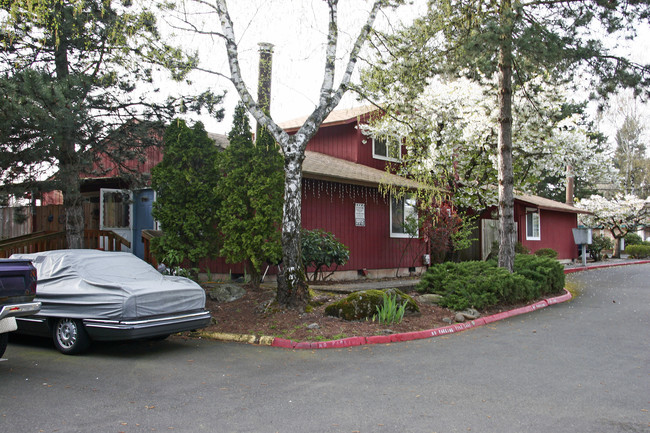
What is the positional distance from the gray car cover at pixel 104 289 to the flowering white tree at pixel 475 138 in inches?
472

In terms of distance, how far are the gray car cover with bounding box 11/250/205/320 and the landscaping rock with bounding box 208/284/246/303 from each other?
287 centimetres

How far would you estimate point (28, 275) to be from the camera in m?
6.50

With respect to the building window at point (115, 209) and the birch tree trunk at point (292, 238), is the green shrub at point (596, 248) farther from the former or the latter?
the building window at point (115, 209)

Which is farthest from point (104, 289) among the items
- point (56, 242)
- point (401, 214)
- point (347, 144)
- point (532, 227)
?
point (532, 227)

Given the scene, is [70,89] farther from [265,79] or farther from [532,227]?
[532,227]

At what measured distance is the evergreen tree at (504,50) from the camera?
37.7ft

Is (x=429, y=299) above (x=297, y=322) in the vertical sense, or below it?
above

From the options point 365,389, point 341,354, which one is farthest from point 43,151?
point 365,389

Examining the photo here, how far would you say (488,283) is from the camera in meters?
11.5

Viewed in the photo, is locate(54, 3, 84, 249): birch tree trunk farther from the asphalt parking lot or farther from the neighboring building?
Answer: the neighboring building

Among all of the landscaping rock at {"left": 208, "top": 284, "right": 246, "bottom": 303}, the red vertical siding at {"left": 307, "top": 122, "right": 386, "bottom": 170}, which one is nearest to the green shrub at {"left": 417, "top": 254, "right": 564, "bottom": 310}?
the landscaping rock at {"left": 208, "top": 284, "right": 246, "bottom": 303}

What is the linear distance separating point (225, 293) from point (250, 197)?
2192 millimetres

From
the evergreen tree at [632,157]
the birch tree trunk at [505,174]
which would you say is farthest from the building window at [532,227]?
the evergreen tree at [632,157]

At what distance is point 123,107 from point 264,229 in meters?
4.59
